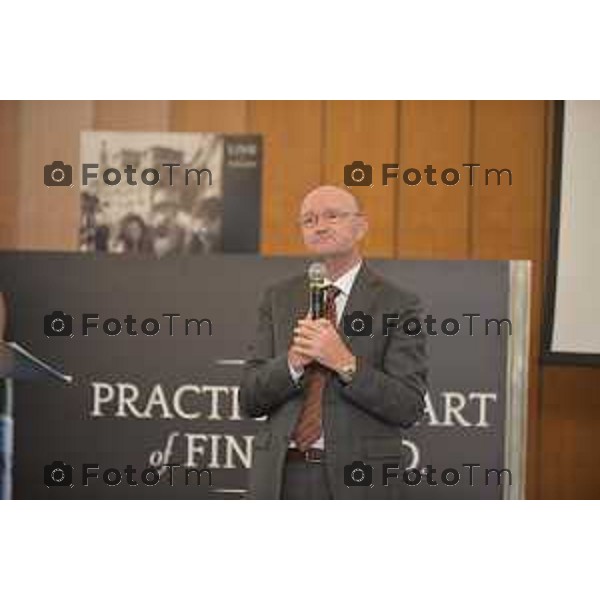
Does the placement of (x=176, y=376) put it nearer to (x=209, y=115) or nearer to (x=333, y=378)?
(x=333, y=378)

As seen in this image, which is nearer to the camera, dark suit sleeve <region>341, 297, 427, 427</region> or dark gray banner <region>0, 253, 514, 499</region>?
dark suit sleeve <region>341, 297, 427, 427</region>

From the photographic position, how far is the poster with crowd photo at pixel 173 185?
159 inches

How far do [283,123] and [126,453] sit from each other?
1179 mm

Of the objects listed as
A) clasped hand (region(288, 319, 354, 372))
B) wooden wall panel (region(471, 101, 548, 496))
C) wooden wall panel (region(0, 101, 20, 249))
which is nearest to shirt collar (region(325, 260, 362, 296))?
clasped hand (region(288, 319, 354, 372))

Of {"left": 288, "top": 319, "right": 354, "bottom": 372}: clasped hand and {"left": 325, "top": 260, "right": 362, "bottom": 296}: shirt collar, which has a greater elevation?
{"left": 325, "top": 260, "right": 362, "bottom": 296}: shirt collar

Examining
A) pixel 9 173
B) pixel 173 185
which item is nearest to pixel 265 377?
pixel 173 185

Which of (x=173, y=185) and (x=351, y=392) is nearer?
(x=351, y=392)

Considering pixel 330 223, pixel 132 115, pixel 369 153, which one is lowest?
pixel 330 223

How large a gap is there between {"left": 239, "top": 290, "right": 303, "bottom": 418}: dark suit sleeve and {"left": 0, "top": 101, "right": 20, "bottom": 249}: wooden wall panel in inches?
33.2

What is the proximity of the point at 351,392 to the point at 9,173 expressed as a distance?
1302 mm

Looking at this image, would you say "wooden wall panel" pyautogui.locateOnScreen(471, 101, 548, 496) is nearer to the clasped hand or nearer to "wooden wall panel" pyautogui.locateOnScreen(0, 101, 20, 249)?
the clasped hand

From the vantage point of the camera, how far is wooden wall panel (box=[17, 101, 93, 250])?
4047 millimetres

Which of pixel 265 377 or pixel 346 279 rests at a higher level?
pixel 346 279

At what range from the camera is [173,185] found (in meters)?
4.04
